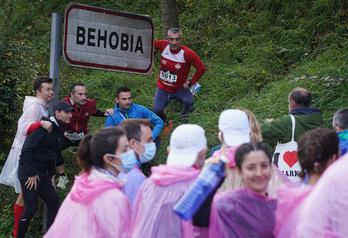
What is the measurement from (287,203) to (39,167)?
3.90 m

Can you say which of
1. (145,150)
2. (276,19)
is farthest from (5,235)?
(276,19)

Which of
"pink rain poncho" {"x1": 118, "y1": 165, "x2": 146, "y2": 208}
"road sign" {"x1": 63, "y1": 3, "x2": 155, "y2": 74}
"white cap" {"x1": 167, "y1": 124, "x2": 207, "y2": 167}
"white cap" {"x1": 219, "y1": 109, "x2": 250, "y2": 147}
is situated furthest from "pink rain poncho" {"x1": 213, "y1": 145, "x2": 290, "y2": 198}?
"road sign" {"x1": 63, "y1": 3, "x2": 155, "y2": 74}

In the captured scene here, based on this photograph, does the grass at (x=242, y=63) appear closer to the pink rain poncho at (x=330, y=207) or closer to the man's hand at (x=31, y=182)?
the man's hand at (x=31, y=182)

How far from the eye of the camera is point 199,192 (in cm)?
279

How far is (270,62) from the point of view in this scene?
9.23 metres

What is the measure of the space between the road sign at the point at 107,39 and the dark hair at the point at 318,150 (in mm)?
3312

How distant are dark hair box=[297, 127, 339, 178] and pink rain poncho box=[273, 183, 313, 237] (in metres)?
0.14

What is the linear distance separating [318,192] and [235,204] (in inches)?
40.5

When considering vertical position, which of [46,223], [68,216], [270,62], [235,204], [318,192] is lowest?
[46,223]

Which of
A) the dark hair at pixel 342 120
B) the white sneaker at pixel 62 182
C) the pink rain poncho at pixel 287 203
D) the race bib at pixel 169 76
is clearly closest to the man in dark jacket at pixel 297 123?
the dark hair at pixel 342 120

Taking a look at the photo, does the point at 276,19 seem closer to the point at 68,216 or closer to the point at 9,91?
the point at 9,91

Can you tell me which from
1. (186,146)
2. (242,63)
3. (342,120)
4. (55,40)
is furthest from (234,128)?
(242,63)

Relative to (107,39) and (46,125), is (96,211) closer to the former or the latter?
(46,125)

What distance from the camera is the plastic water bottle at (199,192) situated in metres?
2.77
